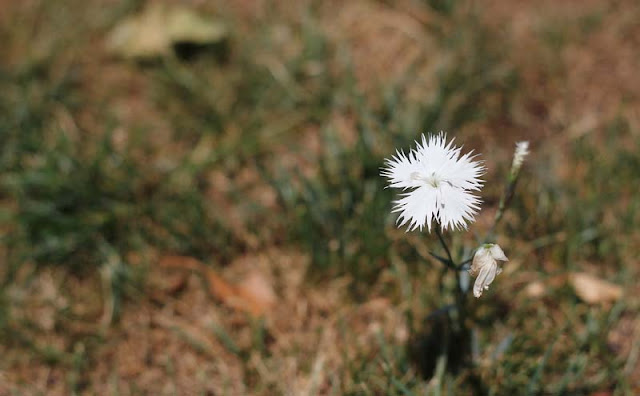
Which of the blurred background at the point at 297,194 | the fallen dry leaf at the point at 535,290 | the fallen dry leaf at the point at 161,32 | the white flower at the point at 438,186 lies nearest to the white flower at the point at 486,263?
the white flower at the point at 438,186

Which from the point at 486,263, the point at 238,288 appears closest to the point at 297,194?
the point at 238,288

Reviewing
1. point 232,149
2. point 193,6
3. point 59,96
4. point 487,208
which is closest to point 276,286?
point 232,149

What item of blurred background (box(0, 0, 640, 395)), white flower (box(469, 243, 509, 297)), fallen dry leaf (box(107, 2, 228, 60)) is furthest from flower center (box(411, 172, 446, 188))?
fallen dry leaf (box(107, 2, 228, 60))

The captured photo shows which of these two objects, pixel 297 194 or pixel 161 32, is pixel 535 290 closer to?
pixel 297 194

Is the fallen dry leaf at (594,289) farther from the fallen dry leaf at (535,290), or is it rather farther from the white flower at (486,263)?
the white flower at (486,263)

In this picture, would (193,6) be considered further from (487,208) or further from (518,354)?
(518,354)
